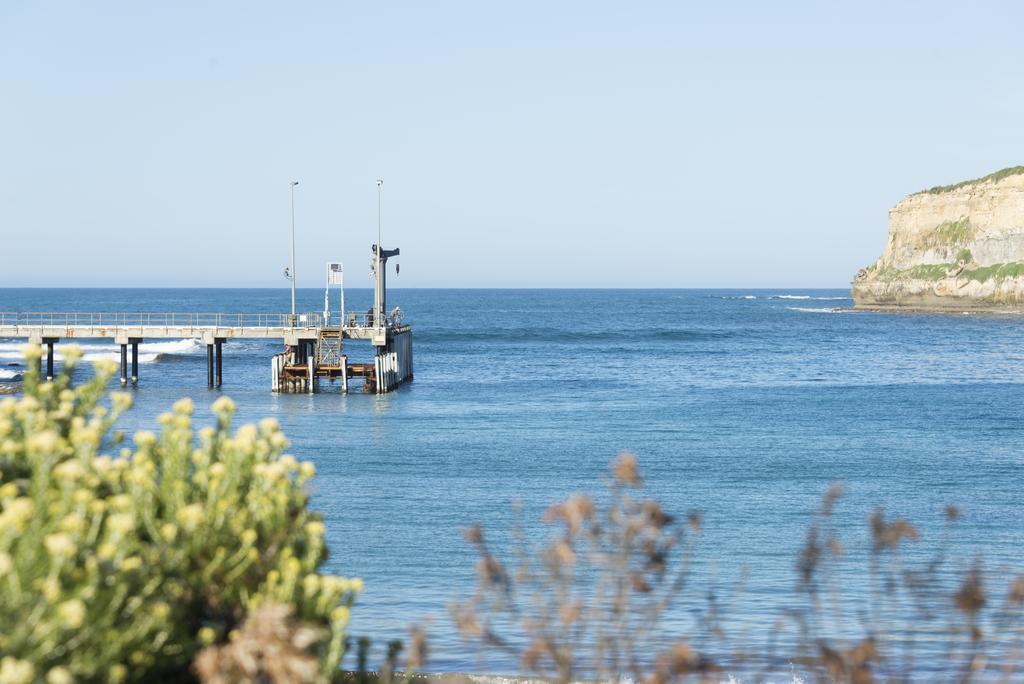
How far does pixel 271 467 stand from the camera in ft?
19.9

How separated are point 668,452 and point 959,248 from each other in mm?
116295

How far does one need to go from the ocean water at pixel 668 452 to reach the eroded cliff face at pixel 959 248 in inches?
2296

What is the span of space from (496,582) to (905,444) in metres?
34.0

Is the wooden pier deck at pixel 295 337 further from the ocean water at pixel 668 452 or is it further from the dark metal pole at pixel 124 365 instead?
the ocean water at pixel 668 452

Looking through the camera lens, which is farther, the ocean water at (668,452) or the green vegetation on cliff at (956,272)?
the green vegetation on cliff at (956,272)

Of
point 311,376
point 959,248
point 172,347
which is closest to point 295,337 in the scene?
point 311,376

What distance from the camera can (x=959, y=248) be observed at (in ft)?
456

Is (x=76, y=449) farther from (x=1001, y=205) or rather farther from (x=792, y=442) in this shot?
(x=1001, y=205)

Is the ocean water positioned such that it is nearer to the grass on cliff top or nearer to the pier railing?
the pier railing

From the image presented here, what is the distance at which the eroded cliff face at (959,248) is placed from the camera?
438 ft

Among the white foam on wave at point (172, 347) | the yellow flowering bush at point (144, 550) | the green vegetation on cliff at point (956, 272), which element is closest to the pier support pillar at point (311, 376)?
the white foam on wave at point (172, 347)

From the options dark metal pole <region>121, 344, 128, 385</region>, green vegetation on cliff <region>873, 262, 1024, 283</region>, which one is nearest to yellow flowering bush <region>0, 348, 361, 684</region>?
dark metal pole <region>121, 344, 128, 385</region>

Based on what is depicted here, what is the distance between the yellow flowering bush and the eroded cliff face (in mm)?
136971

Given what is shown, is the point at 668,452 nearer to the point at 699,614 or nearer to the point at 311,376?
the point at 699,614
